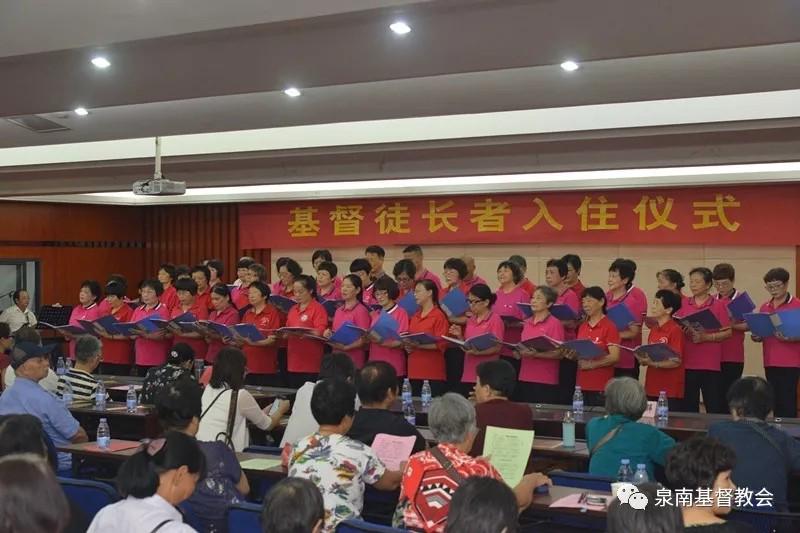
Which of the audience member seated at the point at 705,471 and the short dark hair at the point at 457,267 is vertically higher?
the short dark hair at the point at 457,267

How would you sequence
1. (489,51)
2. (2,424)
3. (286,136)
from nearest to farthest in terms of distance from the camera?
(2,424) → (489,51) → (286,136)

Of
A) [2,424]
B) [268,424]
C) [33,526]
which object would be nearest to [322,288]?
[268,424]

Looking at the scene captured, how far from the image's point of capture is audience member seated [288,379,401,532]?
3582 millimetres

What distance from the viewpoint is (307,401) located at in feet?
17.1

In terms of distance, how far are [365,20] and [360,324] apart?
3.28m

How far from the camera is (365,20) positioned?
507 centimetres

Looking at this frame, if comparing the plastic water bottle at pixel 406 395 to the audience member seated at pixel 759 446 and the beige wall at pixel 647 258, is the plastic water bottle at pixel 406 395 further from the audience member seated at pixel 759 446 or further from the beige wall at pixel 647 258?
the beige wall at pixel 647 258

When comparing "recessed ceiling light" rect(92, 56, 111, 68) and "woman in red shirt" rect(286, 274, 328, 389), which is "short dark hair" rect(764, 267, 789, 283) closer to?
"woman in red shirt" rect(286, 274, 328, 389)

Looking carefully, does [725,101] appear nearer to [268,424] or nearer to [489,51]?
[489,51]

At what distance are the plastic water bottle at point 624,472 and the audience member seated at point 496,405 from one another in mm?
462

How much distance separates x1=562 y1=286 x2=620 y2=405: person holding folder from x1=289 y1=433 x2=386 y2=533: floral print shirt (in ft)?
10.8

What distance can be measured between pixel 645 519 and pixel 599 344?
449 centimetres

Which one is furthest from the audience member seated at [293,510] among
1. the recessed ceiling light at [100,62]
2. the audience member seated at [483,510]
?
Answer: the recessed ceiling light at [100,62]

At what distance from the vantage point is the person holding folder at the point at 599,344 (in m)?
6.76
